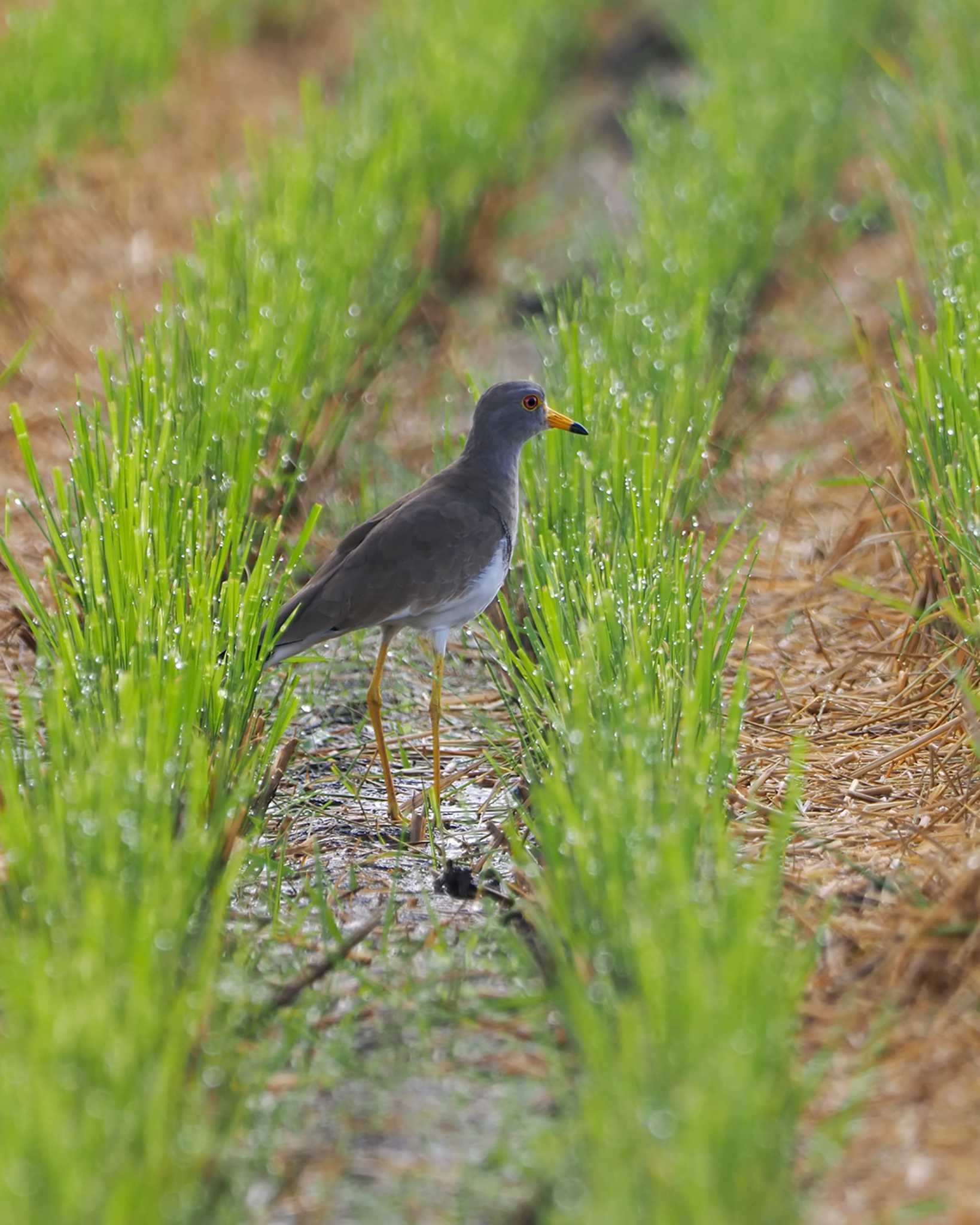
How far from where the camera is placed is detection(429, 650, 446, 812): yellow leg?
10.7 feet

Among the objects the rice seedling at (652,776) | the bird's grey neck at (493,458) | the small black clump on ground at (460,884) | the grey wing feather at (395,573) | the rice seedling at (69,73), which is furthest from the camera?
the rice seedling at (69,73)

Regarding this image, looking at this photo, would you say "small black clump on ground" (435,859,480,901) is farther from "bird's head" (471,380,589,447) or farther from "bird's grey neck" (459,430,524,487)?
"bird's head" (471,380,589,447)

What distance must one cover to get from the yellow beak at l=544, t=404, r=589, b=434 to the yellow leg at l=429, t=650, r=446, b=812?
1.79 ft

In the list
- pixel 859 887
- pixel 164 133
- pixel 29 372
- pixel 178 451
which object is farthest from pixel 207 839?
pixel 164 133

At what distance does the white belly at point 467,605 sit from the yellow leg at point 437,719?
90 mm

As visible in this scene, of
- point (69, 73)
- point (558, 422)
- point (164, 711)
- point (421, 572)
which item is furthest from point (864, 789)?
point (69, 73)

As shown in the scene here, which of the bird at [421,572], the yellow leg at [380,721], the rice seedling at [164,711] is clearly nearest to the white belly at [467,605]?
the bird at [421,572]

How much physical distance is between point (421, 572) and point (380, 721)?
0.35m

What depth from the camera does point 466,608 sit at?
3340 millimetres

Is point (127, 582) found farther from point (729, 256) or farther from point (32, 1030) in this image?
point (729, 256)

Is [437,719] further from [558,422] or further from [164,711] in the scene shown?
[164,711]

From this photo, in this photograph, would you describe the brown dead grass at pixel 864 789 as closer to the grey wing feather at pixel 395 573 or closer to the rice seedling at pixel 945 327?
the rice seedling at pixel 945 327

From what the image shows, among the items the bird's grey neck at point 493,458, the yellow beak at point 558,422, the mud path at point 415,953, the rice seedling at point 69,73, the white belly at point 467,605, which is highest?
the rice seedling at point 69,73

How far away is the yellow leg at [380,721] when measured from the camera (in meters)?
3.29
